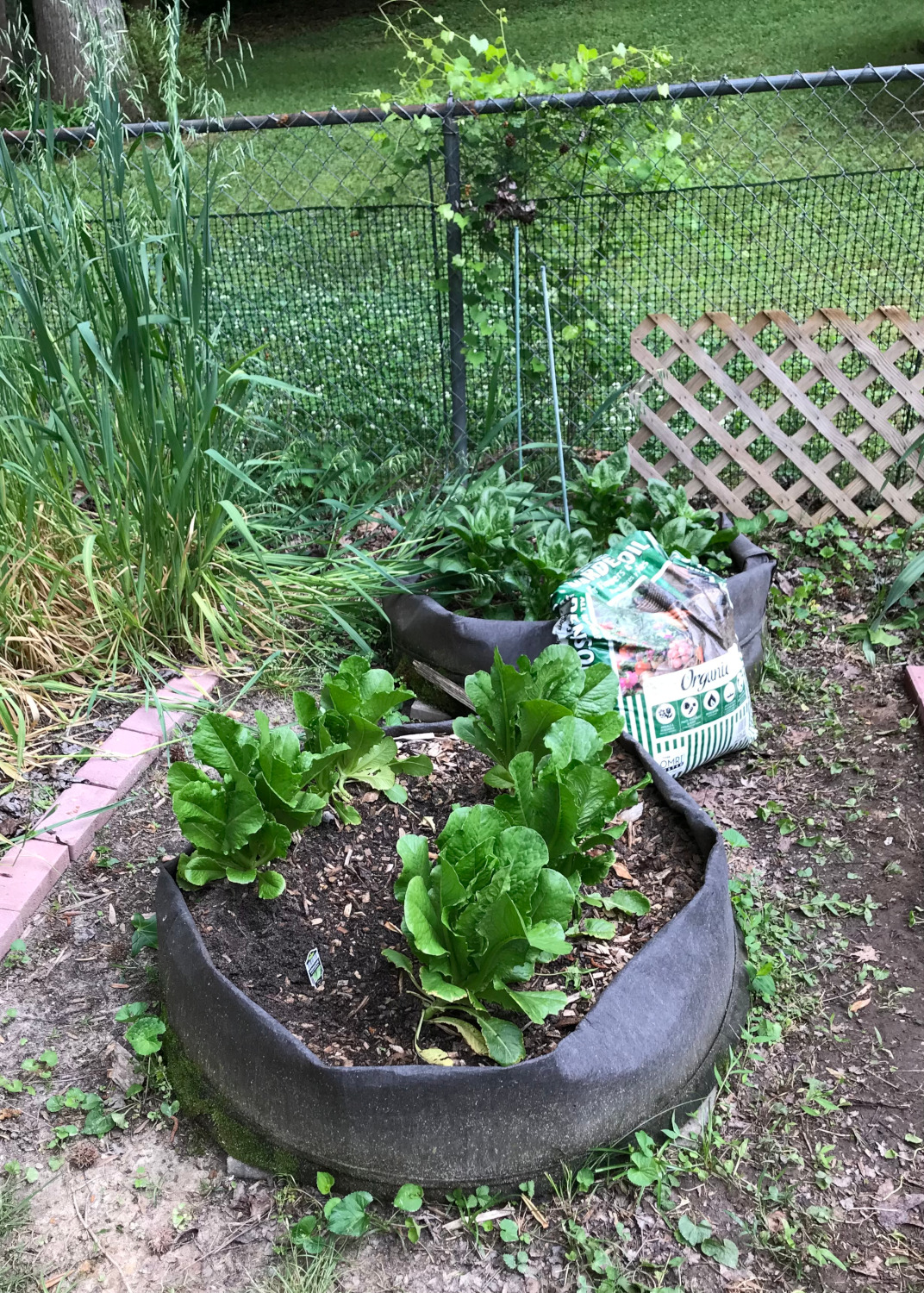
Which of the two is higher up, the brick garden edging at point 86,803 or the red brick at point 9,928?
the brick garden edging at point 86,803

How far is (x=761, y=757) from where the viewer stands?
2906mm

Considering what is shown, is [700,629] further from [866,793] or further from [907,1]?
[907,1]

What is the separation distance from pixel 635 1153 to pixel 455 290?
292cm

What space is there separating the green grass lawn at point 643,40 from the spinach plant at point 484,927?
11.3 meters

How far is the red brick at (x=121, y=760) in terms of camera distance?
8.48 feet

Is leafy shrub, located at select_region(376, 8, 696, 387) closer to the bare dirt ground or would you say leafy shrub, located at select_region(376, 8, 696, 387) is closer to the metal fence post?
the metal fence post

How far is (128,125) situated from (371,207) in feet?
2.81

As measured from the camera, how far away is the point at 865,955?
2244 mm

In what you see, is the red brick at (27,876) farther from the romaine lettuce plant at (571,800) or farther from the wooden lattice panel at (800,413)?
the wooden lattice panel at (800,413)

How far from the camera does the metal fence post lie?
3.44 meters

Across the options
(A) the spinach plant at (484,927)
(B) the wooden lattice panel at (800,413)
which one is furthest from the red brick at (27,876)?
(B) the wooden lattice panel at (800,413)

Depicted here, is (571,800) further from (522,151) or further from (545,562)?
(522,151)

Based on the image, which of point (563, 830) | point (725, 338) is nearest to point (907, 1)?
point (725, 338)

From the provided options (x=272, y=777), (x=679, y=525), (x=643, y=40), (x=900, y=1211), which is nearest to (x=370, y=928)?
(x=272, y=777)
